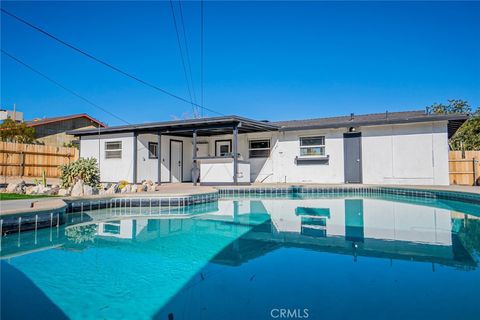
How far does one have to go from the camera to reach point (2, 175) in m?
14.4

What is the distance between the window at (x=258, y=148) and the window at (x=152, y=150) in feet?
14.9

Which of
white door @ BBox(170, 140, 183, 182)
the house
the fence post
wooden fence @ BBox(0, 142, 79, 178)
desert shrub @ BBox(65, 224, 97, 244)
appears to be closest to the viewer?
desert shrub @ BBox(65, 224, 97, 244)

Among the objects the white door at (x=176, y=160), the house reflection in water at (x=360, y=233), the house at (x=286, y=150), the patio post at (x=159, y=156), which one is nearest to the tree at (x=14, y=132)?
the house at (x=286, y=150)

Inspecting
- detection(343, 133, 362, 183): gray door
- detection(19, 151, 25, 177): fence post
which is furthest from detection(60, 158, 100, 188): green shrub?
detection(343, 133, 362, 183): gray door

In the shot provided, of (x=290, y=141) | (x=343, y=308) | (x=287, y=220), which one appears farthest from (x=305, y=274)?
(x=290, y=141)

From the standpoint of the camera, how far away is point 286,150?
45.6ft

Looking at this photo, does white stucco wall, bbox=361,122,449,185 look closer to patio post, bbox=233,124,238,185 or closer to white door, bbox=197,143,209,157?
patio post, bbox=233,124,238,185

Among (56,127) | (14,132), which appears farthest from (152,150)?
(56,127)

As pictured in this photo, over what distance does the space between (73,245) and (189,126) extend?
8214 millimetres

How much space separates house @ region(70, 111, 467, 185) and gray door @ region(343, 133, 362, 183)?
40 millimetres

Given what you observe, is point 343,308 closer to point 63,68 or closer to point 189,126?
point 189,126

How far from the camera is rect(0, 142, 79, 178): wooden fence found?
48.2ft

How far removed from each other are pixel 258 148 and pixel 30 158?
39.8 ft

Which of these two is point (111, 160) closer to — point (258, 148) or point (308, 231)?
point (258, 148)
